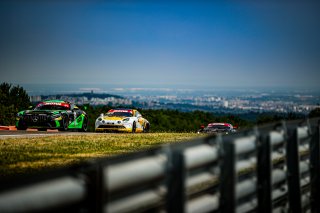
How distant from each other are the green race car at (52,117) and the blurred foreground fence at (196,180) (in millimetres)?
18248

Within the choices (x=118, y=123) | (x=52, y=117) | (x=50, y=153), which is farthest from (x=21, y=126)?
(x=50, y=153)

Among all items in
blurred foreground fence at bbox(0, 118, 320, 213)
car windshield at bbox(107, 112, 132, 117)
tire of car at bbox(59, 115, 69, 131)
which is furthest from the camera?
car windshield at bbox(107, 112, 132, 117)

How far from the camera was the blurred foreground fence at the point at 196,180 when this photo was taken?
2404 mm

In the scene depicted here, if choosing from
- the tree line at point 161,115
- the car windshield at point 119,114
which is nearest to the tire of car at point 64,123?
the car windshield at point 119,114

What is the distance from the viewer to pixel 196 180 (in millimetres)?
3725

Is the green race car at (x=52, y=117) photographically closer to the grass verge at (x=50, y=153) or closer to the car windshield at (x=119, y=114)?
the car windshield at (x=119, y=114)

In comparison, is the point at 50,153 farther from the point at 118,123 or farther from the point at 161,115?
the point at 161,115

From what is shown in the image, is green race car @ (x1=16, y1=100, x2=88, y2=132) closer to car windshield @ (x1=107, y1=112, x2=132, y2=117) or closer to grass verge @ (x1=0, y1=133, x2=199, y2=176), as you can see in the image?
car windshield @ (x1=107, y1=112, x2=132, y2=117)

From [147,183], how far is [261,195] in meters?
1.88

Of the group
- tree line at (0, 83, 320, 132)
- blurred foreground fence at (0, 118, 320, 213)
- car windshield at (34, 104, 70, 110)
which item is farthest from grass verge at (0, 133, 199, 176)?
tree line at (0, 83, 320, 132)

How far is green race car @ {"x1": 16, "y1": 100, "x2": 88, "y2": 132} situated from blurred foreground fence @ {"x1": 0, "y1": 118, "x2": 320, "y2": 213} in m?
18.2

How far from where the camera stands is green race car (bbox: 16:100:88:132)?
913 inches

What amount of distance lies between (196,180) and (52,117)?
2011 centimetres

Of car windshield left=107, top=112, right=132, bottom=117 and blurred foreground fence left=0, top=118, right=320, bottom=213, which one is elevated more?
blurred foreground fence left=0, top=118, right=320, bottom=213
